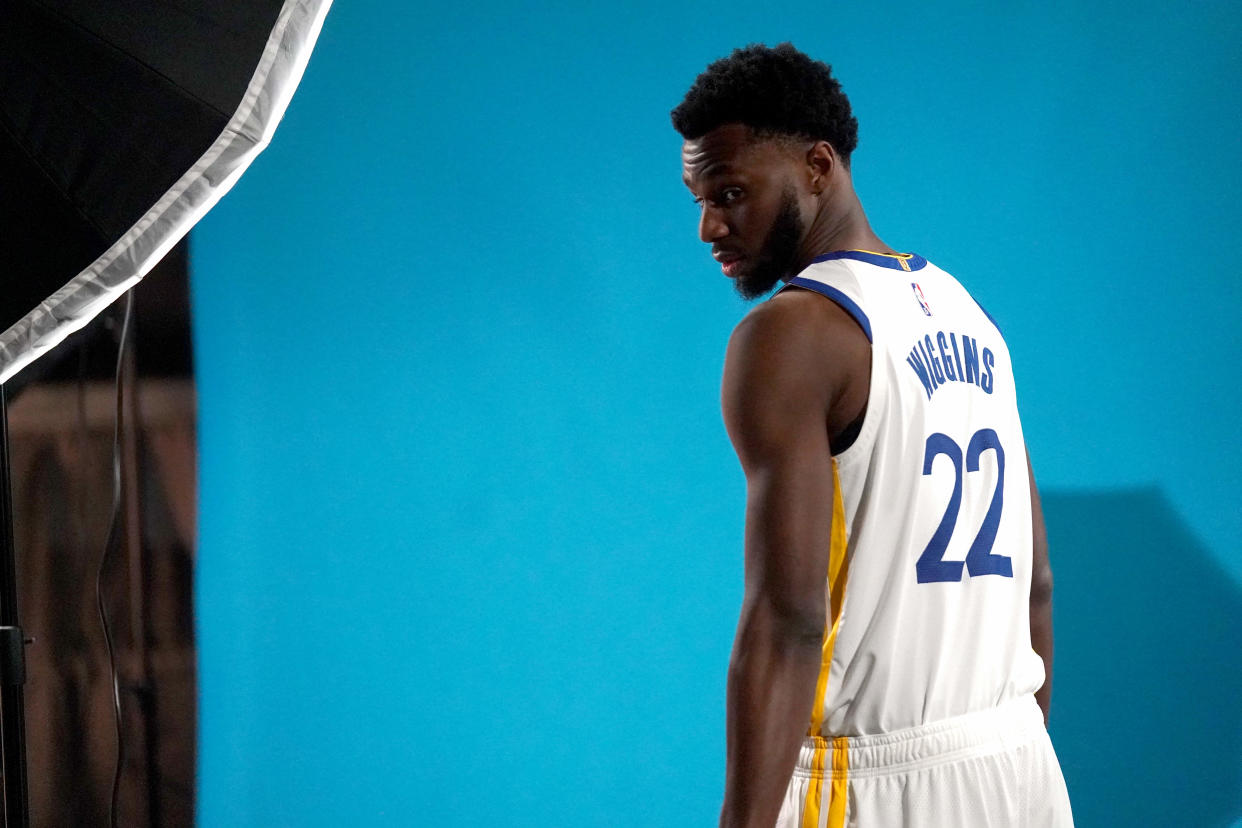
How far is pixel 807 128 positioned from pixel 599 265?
34.8 inches

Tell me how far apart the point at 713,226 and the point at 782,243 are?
77mm

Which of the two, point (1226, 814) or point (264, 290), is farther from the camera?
point (264, 290)

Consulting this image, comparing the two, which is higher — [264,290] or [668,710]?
[264,290]

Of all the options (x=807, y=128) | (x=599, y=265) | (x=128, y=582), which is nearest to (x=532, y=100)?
(x=599, y=265)

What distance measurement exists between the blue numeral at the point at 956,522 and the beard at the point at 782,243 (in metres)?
0.27

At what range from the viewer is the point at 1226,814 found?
1.94 metres

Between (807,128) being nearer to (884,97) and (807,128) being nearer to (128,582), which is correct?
(884,97)

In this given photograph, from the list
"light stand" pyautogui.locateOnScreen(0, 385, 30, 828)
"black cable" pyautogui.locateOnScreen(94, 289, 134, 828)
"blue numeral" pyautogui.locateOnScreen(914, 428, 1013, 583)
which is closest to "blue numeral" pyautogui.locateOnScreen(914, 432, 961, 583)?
"blue numeral" pyautogui.locateOnScreen(914, 428, 1013, 583)

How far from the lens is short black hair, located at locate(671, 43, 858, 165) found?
119cm

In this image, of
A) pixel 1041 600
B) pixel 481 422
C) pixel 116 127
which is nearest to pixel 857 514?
pixel 1041 600

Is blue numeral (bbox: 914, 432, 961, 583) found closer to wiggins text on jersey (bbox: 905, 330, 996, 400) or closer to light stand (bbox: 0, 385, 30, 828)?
wiggins text on jersey (bbox: 905, 330, 996, 400)

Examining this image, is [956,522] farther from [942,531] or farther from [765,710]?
[765,710]

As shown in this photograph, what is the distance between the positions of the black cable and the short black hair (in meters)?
1.22

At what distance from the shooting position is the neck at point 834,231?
119 cm
